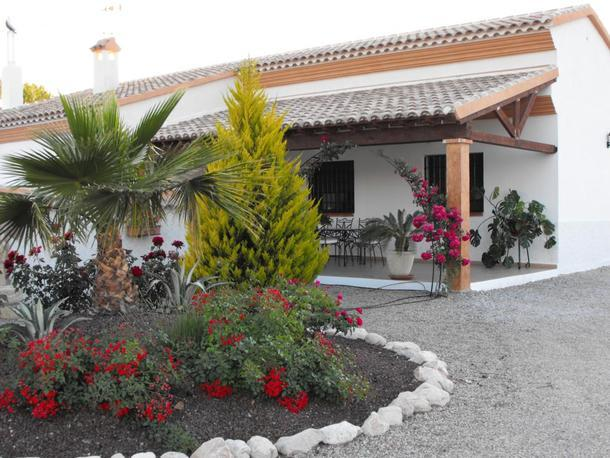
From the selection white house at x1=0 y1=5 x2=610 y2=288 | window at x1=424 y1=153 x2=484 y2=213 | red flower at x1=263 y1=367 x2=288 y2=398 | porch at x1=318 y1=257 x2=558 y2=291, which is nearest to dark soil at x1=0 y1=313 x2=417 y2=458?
red flower at x1=263 y1=367 x2=288 y2=398

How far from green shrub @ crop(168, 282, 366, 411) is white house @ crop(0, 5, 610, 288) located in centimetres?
549

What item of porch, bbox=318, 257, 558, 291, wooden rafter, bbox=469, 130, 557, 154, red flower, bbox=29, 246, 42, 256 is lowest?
porch, bbox=318, 257, 558, 291

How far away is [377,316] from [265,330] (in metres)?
3.70

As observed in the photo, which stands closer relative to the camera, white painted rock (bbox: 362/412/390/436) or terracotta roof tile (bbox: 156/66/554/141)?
white painted rock (bbox: 362/412/390/436)

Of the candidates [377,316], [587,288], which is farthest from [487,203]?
[377,316]

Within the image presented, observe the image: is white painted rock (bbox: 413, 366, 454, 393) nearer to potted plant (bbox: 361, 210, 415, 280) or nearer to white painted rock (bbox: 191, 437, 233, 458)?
white painted rock (bbox: 191, 437, 233, 458)

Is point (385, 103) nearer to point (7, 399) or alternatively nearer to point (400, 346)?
point (400, 346)

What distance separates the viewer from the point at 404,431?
4.21 m

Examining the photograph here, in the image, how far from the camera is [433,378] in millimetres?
5125

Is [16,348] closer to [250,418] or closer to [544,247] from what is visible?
[250,418]

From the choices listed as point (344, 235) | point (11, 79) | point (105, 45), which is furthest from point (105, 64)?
Answer: point (344, 235)

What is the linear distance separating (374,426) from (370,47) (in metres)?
11.5

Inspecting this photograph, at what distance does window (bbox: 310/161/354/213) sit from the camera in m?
15.1

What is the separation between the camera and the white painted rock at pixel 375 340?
6359 millimetres
